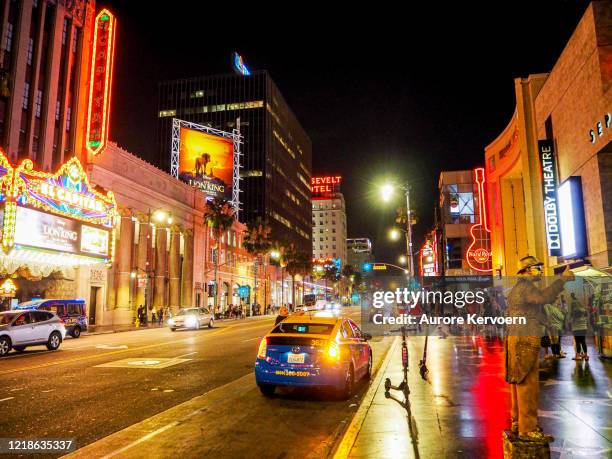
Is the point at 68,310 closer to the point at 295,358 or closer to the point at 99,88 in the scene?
the point at 99,88

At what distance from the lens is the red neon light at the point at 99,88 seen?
3856cm

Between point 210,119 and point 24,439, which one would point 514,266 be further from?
point 210,119

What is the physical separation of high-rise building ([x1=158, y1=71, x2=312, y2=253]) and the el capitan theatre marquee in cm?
6705

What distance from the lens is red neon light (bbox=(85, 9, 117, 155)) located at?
3856 centimetres

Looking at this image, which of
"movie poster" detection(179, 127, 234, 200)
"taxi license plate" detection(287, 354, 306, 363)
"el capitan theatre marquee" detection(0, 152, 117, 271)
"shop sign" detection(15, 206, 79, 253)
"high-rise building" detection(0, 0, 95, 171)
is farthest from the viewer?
"movie poster" detection(179, 127, 234, 200)

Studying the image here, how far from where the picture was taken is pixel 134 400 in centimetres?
942

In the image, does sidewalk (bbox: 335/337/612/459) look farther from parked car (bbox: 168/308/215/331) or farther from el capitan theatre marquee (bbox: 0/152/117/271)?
el capitan theatre marquee (bbox: 0/152/117/271)

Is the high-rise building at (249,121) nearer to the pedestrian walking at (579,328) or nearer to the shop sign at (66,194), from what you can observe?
the shop sign at (66,194)

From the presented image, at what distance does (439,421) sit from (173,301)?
4691cm

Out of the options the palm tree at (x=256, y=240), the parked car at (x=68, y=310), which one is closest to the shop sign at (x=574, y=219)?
the parked car at (x=68, y=310)

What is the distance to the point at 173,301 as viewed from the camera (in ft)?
167

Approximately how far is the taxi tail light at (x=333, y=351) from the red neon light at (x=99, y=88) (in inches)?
1375

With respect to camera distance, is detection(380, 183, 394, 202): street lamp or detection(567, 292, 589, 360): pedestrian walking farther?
detection(380, 183, 394, 202): street lamp

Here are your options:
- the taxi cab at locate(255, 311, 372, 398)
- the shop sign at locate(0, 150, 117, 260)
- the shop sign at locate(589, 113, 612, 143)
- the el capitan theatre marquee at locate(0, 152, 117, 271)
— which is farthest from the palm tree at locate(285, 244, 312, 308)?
the taxi cab at locate(255, 311, 372, 398)
